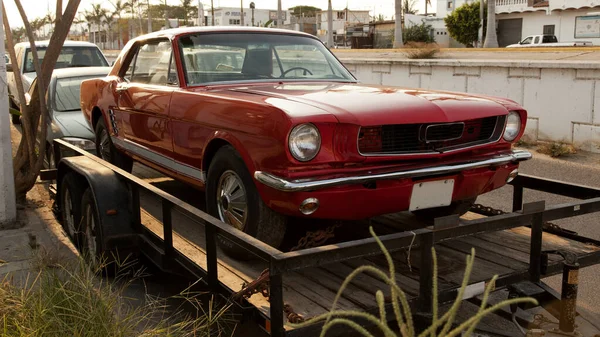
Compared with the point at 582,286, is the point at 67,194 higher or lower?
higher

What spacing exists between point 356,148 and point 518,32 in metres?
55.6

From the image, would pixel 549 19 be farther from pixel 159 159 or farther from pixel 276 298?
pixel 276 298

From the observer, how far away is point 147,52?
18.3 ft

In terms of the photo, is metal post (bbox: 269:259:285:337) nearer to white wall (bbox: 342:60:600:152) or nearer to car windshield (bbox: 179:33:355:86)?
car windshield (bbox: 179:33:355:86)

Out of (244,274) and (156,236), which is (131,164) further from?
(244,274)

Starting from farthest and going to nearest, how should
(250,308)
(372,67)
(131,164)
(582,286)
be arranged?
1. (372,67)
2. (131,164)
3. (582,286)
4. (250,308)

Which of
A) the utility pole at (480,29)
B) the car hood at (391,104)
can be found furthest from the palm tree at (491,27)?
the car hood at (391,104)

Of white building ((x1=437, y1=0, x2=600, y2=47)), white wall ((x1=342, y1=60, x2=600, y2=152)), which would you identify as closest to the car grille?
white wall ((x1=342, y1=60, x2=600, y2=152))

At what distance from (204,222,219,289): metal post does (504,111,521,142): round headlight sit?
6.63ft

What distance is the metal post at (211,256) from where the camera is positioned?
3.28m

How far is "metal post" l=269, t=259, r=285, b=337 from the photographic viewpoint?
2.68 m

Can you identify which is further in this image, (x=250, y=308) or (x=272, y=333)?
(x=250, y=308)

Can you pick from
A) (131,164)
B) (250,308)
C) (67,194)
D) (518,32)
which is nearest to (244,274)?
(250,308)

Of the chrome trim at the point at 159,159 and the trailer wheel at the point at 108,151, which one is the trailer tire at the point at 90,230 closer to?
the chrome trim at the point at 159,159
